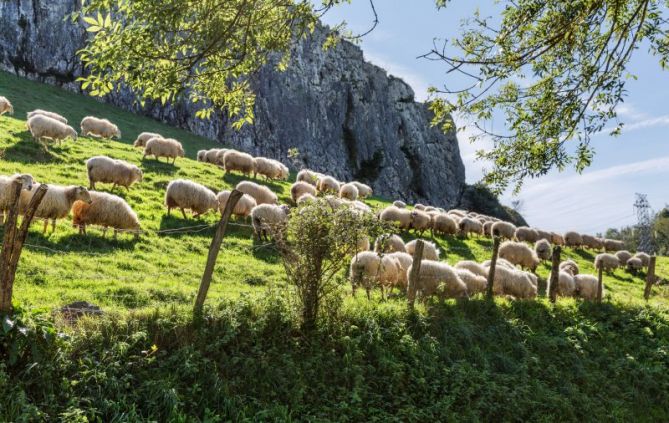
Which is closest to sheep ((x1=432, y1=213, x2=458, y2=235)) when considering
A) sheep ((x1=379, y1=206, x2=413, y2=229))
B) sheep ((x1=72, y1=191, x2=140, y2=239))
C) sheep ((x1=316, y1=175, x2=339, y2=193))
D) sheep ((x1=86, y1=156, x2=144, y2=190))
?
sheep ((x1=379, y1=206, x2=413, y2=229))

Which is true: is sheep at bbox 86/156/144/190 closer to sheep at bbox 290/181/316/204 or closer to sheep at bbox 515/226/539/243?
sheep at bbox 290/181/316/204

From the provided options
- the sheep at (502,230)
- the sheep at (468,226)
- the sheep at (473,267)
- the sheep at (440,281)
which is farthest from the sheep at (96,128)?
the sheep at (502,230)

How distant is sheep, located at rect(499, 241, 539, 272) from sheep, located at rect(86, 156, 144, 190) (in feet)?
54.1

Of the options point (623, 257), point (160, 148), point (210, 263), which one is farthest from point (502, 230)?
point (210, 263)

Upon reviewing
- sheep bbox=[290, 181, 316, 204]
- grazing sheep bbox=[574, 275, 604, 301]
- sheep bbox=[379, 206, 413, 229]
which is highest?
sheep bbox=[290, 181, 316, 204]

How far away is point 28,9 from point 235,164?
38.7m

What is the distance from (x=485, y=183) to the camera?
36.9 feet

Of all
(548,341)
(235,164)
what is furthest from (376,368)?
(235,164)

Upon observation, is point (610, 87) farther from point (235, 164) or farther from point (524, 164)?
point (235, 164)

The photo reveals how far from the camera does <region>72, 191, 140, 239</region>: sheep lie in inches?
492

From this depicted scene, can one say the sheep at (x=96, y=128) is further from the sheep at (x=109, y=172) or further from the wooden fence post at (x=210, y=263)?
the wooden fence post at (x=210, y=263)

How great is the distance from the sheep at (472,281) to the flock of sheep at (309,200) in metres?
0.03

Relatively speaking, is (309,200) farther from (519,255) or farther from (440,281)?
(519,255)

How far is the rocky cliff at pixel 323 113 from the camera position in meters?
47.6
